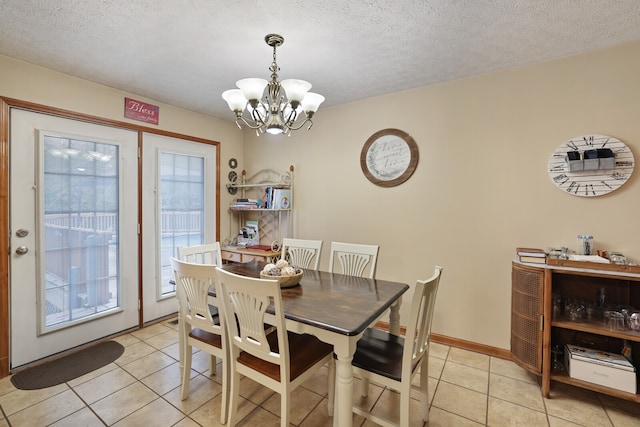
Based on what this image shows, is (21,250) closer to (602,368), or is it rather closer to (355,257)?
(355,257)

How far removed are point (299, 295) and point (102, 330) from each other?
222 cm

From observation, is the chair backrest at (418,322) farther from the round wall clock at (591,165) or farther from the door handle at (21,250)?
the door handle at (21,250)

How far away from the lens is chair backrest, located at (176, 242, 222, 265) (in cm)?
248

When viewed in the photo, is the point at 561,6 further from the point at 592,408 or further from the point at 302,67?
the point at 592,408

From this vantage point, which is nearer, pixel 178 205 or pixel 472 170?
pixel 472 170

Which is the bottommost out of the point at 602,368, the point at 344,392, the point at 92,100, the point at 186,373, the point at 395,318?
the point at 186,373

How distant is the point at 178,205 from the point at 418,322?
9.66 ft

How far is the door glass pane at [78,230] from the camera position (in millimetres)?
2465

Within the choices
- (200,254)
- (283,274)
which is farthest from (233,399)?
(200,254)

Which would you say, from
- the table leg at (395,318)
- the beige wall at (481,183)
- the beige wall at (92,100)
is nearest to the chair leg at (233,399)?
the table leg at (395,318)

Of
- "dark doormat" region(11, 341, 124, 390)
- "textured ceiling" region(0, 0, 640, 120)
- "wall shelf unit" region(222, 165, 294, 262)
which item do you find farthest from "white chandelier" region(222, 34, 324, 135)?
"dark doormat" region(11, 341, 124, 390)

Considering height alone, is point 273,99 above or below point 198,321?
above

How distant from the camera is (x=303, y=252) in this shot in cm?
284

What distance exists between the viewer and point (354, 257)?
260cm
